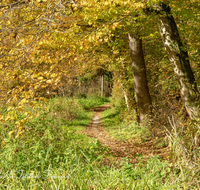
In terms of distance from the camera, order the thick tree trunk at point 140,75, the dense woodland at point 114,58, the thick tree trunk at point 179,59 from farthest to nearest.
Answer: the thick tree trunk at point 140,75 < the thick tree trunk at point 179,59 < the dense woodland at point 114,58

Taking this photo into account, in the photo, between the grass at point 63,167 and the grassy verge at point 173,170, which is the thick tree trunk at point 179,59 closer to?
the grassy verge at point 173,170

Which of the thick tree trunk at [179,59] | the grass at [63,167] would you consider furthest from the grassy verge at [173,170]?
the thick tree trunk at [179,59]

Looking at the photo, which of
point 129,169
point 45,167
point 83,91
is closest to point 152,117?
point 129,169

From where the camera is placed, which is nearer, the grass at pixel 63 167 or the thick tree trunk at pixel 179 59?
the grass at pixel 63 167

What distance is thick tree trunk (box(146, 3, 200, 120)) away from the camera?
6098 mm

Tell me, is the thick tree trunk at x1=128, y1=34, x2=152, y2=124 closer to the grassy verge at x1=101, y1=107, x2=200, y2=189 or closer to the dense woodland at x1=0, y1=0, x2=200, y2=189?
the dense woodland at x1=0, y1=0, x2=200, y2=189

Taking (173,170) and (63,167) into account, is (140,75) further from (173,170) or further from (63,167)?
(63,167)

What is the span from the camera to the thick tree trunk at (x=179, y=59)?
6.10 m

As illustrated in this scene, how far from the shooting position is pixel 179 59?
612 centimetres

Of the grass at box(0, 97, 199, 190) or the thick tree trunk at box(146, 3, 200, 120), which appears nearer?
the grass at box(0, 97, 199, 190)

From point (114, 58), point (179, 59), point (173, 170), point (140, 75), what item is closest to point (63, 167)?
Result: point (173, 170)

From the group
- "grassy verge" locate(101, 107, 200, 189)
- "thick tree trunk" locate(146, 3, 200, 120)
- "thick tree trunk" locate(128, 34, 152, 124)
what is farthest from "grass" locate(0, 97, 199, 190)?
"thick tree trunk" locate(128, 34, 152, 124)

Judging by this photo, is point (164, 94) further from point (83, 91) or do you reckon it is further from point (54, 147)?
point (83, 91)

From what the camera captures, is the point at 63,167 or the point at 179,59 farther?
the point at 179,59
